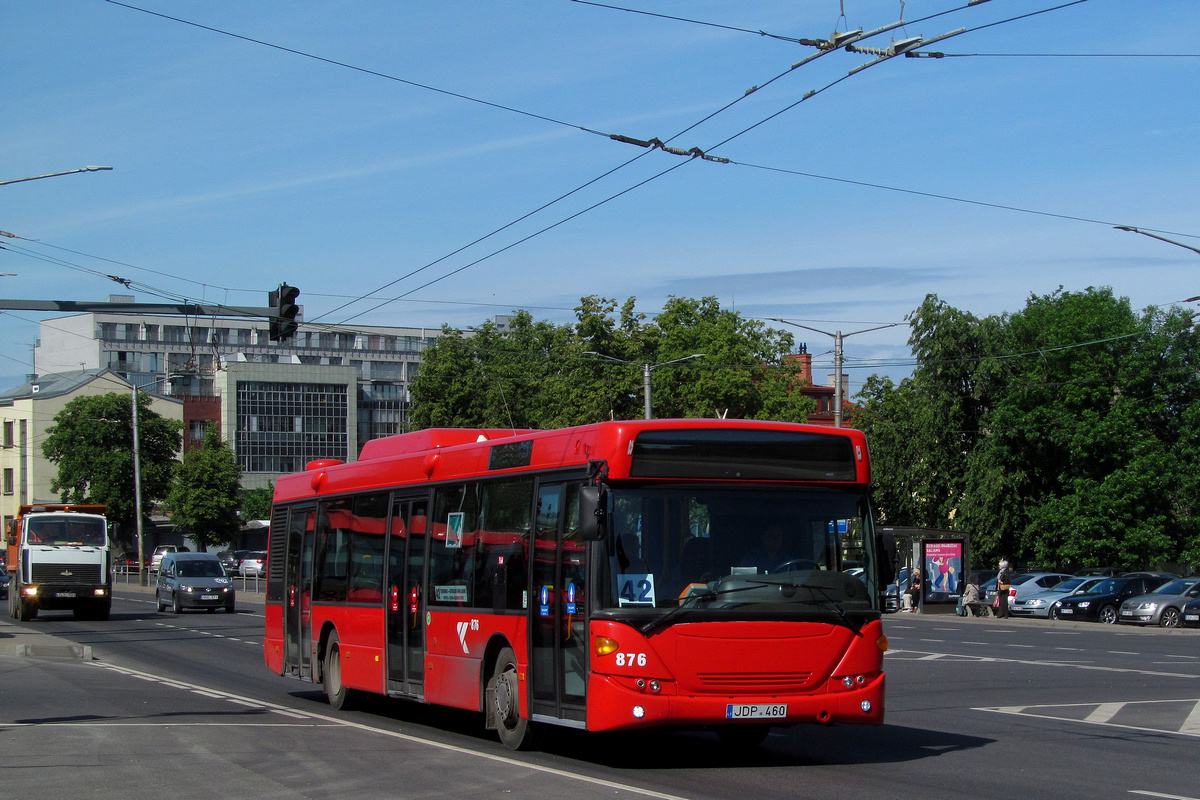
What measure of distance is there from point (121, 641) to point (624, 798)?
2337cm

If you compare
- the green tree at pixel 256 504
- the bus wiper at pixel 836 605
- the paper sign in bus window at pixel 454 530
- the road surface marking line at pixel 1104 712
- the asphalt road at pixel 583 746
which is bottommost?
the road surface marking line at pixel 1104 712

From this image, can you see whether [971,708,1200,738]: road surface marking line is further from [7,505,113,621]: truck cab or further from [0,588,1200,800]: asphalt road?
[7,505,113,621]: truck cab

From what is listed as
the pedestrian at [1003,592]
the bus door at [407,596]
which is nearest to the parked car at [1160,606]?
the pedestrian at [1003,592]

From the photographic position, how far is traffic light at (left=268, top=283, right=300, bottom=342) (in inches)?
874

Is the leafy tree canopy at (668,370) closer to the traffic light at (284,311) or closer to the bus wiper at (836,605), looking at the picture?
the traffic light at (284,311)

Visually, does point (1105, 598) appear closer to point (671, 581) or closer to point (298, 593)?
point (298, 593)

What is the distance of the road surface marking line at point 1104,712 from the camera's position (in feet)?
47.7

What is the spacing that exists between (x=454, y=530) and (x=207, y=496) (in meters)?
70.5

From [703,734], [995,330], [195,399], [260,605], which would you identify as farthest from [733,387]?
[195,399]

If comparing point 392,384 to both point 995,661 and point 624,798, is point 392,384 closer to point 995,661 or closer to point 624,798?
point 995,661

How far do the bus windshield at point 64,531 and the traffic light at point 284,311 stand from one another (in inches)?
691

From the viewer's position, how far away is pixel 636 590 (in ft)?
33.5

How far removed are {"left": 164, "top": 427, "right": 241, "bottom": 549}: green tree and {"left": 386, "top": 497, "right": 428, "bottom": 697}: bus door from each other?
68574 mm

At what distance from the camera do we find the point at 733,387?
6488 cm
